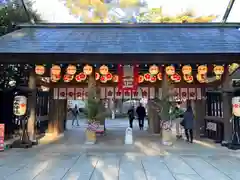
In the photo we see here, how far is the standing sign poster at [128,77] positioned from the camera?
11.7 m

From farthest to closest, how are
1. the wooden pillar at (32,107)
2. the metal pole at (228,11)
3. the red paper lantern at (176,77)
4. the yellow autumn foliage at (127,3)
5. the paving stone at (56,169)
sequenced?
the yellow autumn foliage at (127,3), the metal pole at (228,11), the red paper lantern at (176,77), the wooden pillar at (32,107), the paving stone at (56,169)

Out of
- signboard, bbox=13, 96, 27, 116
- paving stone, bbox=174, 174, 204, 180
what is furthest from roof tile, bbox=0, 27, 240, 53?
paving stone, bbox=174, 174, 204, 180

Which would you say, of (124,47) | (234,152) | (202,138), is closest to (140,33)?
(124,47)

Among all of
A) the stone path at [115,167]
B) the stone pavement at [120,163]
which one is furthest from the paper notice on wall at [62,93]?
the stone path at [115,167]

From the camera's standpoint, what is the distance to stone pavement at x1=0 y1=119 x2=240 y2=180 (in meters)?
Result: 5.95

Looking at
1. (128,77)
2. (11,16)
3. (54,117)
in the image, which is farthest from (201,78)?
(11,16)

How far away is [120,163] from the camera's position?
733 cm

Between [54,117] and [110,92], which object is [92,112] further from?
[54,117]

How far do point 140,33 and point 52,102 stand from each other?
6.49 m

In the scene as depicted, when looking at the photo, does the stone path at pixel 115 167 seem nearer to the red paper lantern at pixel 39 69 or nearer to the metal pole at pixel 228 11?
the red paper lantern at pixel 39 69

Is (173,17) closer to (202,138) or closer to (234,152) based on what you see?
(202,138)

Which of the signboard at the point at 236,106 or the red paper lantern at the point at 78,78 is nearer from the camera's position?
the signboard at the point at 236,106

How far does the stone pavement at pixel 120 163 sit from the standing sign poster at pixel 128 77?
291 cm

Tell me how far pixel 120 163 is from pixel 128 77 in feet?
17.2
